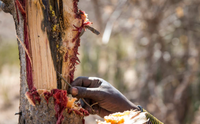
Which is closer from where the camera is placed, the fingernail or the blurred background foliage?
the fingernail

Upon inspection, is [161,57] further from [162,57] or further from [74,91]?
[74,91]

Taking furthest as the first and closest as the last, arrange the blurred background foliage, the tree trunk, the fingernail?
the blurred background foliage < the fingernail < the tree trunk

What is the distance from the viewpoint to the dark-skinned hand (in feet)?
4.74

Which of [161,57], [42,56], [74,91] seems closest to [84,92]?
[74,91]

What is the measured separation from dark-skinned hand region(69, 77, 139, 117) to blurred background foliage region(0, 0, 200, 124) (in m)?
2.92

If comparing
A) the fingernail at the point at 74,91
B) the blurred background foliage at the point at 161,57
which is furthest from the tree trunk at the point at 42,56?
the blurred background foliage at the point at 161,57

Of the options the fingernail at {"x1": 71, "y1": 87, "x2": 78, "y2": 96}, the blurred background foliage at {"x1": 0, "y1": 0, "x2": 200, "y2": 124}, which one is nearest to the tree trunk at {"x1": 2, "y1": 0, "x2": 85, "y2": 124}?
the fingernail at {"x1": 71, "y1": 87, "x2": 78, "y2": 96}

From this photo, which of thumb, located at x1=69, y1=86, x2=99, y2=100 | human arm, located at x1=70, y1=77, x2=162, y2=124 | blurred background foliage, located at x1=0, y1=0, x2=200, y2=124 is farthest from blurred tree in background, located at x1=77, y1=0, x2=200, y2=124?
thumb, located at x1=69, y1=86, x2=99, y2=100

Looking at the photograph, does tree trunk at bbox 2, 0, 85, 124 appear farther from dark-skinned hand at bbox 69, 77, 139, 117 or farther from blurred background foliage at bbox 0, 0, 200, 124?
blurred background foliage at bbox 0, 0, 200, 124

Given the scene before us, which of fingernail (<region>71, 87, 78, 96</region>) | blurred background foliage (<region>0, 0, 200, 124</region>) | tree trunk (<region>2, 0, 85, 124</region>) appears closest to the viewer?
tree trunk (<region>2, 0, 85, 124</region>)

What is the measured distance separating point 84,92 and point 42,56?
1.12 ft

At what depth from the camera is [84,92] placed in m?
1.41

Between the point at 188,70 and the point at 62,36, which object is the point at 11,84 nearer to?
the point at 188,70

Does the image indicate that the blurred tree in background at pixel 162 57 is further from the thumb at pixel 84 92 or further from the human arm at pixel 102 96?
the thumb at pixel 84 92
